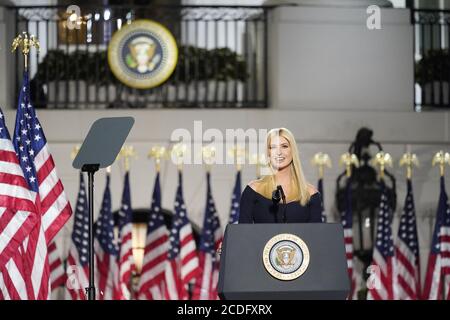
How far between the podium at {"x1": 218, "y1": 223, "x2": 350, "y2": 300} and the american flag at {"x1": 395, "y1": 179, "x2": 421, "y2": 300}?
646 cm

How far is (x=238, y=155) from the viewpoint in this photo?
13.2 m

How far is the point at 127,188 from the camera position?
12891 millimetres

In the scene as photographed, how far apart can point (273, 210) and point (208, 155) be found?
20.4 feet

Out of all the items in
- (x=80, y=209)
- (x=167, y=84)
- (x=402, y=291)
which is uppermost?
(x=167, y=84)

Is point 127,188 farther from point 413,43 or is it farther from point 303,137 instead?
point 413,43

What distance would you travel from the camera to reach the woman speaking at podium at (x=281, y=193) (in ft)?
22.6

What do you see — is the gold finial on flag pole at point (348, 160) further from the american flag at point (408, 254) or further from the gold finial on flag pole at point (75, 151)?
the gold finial on flag pole at point (75, 151)

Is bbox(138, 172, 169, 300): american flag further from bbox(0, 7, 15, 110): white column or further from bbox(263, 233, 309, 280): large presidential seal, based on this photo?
bbox(263, 233, 309, 280): large presidential seal

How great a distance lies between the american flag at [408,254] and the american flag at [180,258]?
1.91m

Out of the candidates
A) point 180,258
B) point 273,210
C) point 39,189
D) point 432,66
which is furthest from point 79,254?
point 273,210

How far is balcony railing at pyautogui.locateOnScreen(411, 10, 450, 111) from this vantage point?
14148 mm
